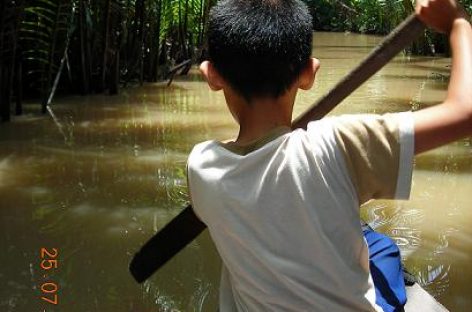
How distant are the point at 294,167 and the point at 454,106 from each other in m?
0.28

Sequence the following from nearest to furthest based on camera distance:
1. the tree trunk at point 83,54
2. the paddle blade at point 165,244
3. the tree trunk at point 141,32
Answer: the paddle blade at point 165,244, the tree trunk at point 83,54, the tree trunk at point 141,32

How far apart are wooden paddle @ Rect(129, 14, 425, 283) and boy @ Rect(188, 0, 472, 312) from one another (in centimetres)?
10

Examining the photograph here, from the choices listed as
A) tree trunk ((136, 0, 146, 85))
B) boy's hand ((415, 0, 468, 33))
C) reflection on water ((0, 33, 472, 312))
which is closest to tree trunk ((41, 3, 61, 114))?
reflection on water ((0, 33, 472, 312))

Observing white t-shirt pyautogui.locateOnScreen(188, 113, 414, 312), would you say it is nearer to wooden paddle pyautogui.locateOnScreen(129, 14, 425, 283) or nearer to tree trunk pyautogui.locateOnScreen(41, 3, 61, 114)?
wooden paddle pyautogui.locateOnScreen(129, 14, 425, 283)

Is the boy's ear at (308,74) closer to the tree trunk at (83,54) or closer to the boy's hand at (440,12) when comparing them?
the boy's hand at (440,12)

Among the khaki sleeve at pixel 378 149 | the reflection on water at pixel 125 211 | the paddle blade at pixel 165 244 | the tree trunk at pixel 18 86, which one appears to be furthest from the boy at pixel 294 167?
the tree trunk at pixel 18 86

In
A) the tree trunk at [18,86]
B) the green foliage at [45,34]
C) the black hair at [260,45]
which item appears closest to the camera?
the black hair at [260,45]

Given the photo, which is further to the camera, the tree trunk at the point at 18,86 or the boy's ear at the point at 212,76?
the tree trunk at the point at 18,86

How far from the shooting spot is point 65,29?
6.30 metres

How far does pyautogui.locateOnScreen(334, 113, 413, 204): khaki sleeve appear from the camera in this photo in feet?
3.37

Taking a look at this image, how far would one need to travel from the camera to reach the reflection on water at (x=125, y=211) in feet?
7.91

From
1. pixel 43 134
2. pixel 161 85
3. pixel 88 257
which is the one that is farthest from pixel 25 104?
pixel 88 257
